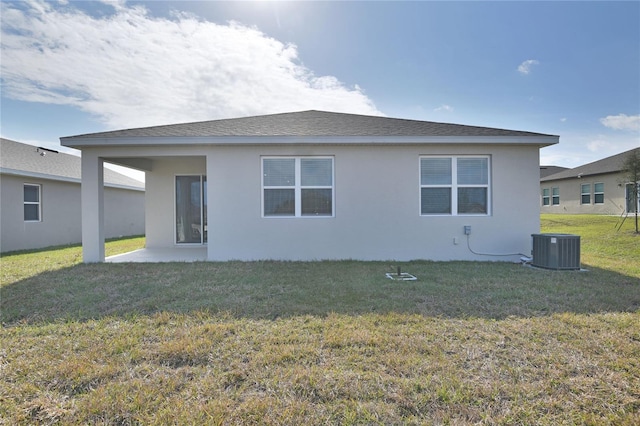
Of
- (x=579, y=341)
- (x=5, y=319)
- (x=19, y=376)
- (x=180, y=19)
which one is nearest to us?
(x=19, y=376)

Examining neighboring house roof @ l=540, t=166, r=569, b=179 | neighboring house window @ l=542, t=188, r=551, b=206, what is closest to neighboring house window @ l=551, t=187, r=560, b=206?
neighboring house window @ l=542, t=188, r=551, b=206

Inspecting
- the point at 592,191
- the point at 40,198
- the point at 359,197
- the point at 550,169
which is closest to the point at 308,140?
the point at 359,197

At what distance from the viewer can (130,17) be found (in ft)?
26.0

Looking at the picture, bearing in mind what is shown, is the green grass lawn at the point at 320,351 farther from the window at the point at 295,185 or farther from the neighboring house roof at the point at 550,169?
the neighboring house roof at the point at 550,169

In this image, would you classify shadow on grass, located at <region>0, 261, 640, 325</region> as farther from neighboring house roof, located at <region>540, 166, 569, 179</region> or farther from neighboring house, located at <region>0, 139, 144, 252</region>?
neighboring house roof, located at <region>540, 166, 569, 179</region>

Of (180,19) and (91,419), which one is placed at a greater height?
(180,19)

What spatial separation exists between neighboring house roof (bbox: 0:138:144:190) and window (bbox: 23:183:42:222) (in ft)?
2.19

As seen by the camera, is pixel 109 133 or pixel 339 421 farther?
pixel 109 133

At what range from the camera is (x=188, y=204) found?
33.3 feet

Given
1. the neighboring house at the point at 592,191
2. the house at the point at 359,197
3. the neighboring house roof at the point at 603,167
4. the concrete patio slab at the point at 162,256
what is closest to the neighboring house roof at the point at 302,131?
the house at the point at 359,197

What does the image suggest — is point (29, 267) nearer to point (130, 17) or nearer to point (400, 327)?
point (130, 17)

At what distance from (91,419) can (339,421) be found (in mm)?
1667

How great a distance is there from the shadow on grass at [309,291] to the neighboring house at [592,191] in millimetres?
15858

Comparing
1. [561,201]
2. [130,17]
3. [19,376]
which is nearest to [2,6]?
[130,17]
